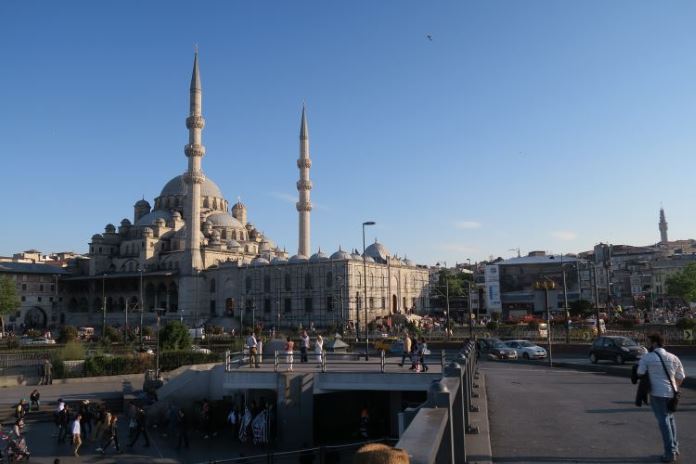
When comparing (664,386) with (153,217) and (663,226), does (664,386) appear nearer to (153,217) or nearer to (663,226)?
(153,217)

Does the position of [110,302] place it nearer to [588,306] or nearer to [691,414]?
[588,306]

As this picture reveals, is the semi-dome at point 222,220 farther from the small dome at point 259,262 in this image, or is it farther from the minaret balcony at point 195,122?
the minaret balcony at point 195,122

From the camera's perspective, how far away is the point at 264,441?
1752 cm

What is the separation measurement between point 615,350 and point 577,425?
14885 millimetres

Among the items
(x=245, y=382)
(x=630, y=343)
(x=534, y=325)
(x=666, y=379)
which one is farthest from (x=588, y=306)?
(x=666, y=379)

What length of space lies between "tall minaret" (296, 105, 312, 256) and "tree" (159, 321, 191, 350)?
1277 inches

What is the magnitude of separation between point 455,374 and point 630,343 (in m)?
18.3

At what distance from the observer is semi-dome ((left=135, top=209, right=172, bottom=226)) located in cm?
7838

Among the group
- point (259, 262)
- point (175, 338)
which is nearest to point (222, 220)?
point (259, 262)

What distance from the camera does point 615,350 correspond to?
21094 millimetres

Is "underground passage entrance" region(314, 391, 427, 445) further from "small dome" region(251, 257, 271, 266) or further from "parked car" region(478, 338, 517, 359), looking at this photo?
"small dome" region(251, 257, 271, 266)

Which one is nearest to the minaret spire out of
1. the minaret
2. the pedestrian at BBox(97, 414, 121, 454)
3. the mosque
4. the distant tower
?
the distant tower

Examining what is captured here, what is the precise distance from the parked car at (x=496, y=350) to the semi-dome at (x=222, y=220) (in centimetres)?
5510

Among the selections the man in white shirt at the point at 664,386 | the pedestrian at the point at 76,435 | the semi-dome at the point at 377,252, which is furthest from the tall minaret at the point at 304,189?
the man in white shirt at the point at 664,386
